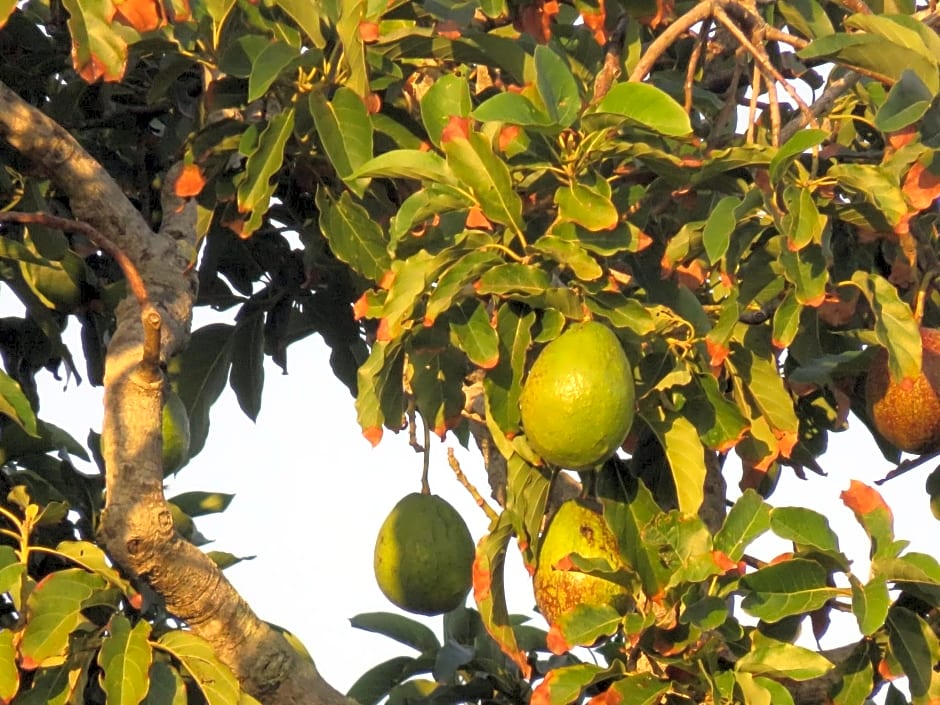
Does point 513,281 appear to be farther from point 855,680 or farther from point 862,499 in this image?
point 855,680

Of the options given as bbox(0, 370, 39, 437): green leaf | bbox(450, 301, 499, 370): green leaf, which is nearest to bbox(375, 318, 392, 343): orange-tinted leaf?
→ bbox(450, 301, 499, 370): green leaf

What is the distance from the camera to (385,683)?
2.90m

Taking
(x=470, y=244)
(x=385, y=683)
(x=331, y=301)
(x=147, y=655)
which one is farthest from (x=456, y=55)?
(x=385, y=683)

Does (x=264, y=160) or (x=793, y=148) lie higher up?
(x=264, y=160)

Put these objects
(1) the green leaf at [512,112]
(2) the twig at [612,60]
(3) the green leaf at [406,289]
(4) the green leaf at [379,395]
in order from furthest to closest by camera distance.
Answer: (2) the twig at [612,60], (4) the green leaf at [379,395], (3) the green leaf at [406,289], (1) the green leaf at [512,112]

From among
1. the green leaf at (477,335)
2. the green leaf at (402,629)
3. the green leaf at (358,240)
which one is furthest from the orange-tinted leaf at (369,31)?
the green leaf at (402,629)

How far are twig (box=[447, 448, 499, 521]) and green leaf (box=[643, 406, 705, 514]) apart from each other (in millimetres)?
297

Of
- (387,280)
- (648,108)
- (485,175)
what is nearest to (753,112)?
(648,108)

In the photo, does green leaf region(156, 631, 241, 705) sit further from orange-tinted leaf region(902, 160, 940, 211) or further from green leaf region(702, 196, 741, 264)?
orange-tinted leaf region(902, 160, 940, 211)

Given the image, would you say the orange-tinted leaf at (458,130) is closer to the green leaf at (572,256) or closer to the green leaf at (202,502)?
the green leaf at (572,256)

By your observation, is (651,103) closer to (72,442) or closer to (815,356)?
(815,356)

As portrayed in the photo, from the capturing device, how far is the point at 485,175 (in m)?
1.83

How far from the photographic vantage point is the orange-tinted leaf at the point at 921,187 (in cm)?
194

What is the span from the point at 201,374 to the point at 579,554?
1104 mm
